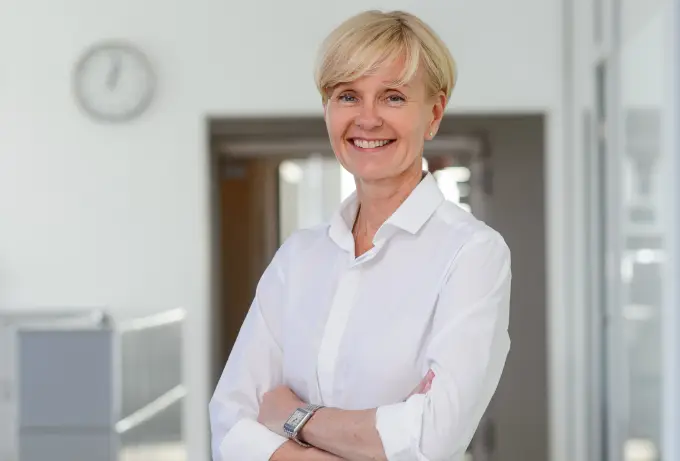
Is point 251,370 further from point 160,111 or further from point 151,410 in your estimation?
point 160,111

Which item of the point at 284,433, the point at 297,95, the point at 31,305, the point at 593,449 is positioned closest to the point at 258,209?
the point at 297,95

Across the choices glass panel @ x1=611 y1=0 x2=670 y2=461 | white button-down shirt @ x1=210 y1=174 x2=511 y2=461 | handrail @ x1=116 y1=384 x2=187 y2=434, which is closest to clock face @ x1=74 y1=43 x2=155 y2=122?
handrail @ x1=116 y1=384 x2=187 y2=434

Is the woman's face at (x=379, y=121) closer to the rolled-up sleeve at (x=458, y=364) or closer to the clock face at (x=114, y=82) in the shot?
the rolled-up sleeve at (x=458, y=364)

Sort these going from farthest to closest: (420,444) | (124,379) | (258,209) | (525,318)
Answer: (258,209), (525,318), (124,379), (420,444)

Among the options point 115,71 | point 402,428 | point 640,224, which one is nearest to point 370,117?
point 402,428

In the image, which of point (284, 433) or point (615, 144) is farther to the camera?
point (615, 144)

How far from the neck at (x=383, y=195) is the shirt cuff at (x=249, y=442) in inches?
12.2

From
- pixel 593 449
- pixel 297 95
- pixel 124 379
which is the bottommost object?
pixel 593 449

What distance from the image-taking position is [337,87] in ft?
4.61

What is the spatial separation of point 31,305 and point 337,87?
466cm

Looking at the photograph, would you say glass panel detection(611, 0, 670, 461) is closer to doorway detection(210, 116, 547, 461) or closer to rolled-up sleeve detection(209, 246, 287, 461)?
doorway detection(210, 116, 547, 461)

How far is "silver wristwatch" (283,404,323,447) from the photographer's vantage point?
1428 mm

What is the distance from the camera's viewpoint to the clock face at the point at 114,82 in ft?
18.5

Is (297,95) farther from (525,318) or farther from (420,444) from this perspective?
(420,444)
